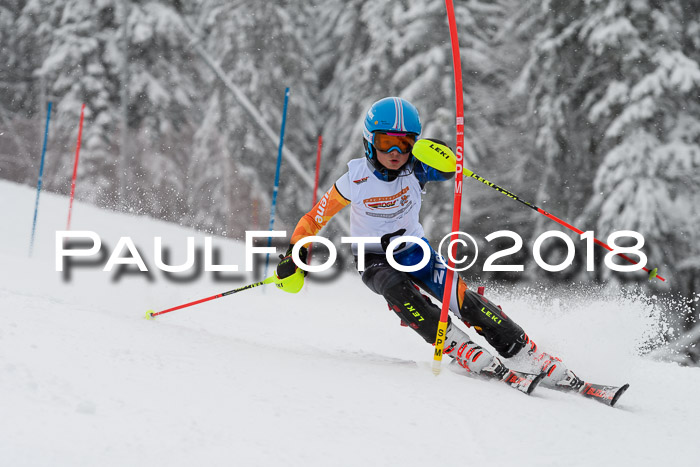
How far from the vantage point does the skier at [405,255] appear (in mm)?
4262

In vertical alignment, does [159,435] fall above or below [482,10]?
below

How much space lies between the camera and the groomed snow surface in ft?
7.94

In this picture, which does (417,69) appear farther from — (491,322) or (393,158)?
(491,322)

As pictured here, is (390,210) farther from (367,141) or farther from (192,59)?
(192,59)

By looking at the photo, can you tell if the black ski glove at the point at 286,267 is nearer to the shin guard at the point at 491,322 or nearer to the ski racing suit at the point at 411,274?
the ski racing suit at the point at 411,274

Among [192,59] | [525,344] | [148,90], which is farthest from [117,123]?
[525,344]

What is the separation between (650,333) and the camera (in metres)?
4.64

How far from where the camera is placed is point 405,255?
479 centimetres

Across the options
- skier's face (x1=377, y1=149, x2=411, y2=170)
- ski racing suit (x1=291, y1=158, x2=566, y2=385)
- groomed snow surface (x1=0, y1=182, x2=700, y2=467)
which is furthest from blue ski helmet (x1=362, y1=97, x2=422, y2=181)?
groomed snow surface (x1=0, y1=182, x2=700, y2=467)

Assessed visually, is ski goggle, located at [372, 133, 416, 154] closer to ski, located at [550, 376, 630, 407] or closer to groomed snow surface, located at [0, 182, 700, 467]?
groomed snow surface, located at [0, 182, 700, 467]

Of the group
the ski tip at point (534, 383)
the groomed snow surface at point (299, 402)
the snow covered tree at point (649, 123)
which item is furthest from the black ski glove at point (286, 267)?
the snow covered tree at point (649, 123)

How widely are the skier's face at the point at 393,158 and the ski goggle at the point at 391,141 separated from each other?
0.09 feet

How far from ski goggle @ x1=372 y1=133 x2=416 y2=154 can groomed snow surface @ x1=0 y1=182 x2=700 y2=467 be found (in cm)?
144

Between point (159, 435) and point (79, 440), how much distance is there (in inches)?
11.4
